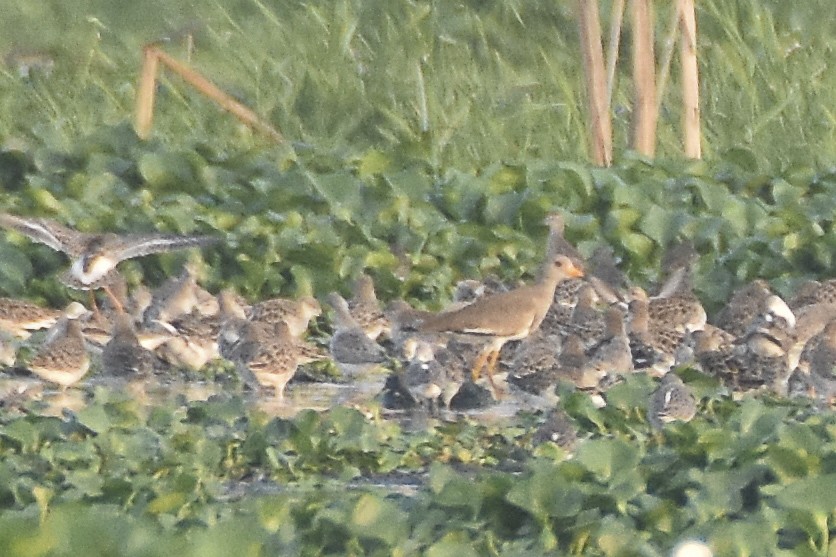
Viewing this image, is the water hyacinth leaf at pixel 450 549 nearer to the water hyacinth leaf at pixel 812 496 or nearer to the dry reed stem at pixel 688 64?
the water hyacinth leaf at pixel 812 496

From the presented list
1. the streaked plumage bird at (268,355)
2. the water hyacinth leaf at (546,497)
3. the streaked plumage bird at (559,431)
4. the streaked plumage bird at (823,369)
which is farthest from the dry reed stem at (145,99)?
the water hyacinth leaf at (546,497)

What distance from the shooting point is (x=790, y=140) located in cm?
1330

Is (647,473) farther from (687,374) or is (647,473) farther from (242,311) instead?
(242,311)

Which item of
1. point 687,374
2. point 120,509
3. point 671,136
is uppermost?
point 120,509

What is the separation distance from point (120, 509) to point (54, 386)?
2.88 metres

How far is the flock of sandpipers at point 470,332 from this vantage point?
8.33 m

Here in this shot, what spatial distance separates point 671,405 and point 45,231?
4.30 metres

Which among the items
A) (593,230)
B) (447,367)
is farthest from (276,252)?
(447,367)

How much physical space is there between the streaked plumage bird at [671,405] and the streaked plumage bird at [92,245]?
354 centimetres

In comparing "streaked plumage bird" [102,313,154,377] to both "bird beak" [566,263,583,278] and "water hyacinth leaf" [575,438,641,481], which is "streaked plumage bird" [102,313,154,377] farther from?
"water hyacinth leaf" [575,438,641,481]

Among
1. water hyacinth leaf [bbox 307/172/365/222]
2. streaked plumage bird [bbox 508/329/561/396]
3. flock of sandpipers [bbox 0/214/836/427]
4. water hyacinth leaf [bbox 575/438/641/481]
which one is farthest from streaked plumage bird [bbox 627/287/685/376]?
water hyacinth leaf [bbox 575/438/641/481]

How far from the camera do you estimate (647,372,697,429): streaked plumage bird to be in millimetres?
7199

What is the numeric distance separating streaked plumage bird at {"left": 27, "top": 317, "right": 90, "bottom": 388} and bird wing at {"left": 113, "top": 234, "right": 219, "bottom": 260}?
1.61m

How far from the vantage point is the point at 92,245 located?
10188 millimetres
